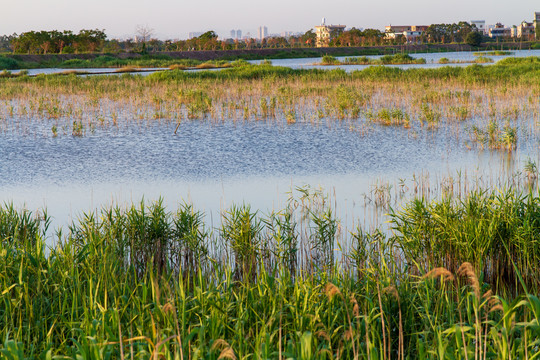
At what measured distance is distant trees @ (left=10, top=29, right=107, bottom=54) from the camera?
239ft

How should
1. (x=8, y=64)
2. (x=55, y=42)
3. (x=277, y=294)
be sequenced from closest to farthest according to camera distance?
1. (x=277, y=294)
2. (x=8, y=64)
3. (x=55, y=42)

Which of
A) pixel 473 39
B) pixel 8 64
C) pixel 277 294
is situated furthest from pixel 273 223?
pixel 473 39

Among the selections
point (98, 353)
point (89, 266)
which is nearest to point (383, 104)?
point (89, 266)

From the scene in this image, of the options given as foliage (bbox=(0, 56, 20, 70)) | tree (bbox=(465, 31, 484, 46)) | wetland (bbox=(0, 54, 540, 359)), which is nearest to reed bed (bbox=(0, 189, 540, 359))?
wetland (bbox=(0, 54, 540, 359))

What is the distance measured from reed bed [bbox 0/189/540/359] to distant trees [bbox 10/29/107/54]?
72.8 meters

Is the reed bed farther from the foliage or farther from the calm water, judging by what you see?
the foliage

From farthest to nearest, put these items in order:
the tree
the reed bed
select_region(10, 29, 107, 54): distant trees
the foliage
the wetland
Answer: the tree < select_region(10, 29, 107, 54): distant trees < the foliage < the wetland < the reed bed

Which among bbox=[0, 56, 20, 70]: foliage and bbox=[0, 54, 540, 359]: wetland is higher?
bbox=[0, 56, 20, 70]: foliage

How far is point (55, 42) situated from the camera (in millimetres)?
75000

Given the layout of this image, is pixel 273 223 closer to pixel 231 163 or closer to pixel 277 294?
pixel 277 294

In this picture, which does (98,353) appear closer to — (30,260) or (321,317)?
(321,317)

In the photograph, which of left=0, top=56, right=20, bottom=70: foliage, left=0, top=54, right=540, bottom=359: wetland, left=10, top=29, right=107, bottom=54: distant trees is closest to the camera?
left=0, top=54, right=540, bottom=359: wetland

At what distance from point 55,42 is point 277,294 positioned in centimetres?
7796

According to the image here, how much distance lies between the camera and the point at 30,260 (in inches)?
201
